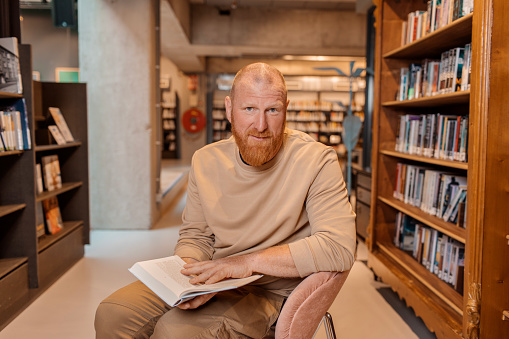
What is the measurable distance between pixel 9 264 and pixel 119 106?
8.49ft

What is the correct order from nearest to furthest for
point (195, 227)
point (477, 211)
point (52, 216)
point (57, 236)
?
point (195, 227), point (477, 211), point (57, 236), point (52, 216)

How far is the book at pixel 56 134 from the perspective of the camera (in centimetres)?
363

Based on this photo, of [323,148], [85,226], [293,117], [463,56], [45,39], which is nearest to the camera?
[323,148]

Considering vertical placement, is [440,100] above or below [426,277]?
above

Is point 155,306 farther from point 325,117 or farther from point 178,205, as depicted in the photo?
point 325,117

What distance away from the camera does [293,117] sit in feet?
39.7

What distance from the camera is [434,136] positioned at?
112 inches

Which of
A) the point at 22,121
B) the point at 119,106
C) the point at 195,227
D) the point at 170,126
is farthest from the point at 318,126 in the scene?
the point at 195,227

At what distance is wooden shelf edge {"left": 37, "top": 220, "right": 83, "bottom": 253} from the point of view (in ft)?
10.7

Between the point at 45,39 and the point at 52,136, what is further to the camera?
the point at 45,39

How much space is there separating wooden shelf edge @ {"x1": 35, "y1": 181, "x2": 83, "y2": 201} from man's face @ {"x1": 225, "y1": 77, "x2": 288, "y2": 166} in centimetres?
215

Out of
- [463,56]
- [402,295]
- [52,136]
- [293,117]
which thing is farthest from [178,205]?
[293,117]

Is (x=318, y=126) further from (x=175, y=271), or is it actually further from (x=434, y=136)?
(x=175, y=271)

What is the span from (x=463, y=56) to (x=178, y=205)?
16.3ft
